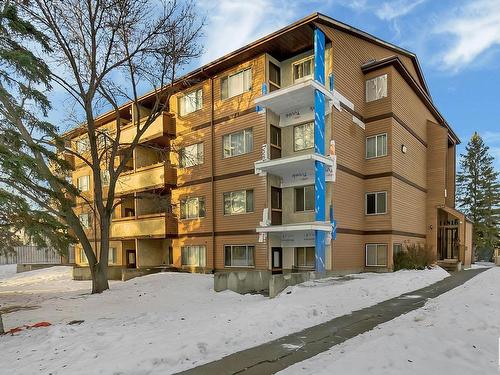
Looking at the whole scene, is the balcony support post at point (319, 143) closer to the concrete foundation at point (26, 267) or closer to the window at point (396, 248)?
the window at point (396, 248)

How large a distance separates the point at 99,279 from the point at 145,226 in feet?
22.3

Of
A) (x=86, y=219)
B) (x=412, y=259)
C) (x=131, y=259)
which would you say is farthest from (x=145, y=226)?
(x=412, y=259)

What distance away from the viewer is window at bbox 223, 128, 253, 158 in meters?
20.6

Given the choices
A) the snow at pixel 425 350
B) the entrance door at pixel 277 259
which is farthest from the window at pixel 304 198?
the snow at pixel 425 350

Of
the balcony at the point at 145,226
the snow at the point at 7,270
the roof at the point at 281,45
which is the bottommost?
the snow at the point at 7,270

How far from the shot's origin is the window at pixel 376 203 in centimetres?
2112

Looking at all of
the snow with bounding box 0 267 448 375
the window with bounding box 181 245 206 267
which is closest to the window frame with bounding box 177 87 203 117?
the window with bounding box 181 245 206 267

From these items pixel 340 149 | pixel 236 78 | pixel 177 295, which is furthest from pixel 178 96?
pixel 177 295

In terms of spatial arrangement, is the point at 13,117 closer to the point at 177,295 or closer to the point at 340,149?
the point at 177,295

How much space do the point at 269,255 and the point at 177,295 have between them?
17.4 ft

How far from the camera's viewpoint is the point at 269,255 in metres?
19.3

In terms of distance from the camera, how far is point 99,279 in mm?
17922

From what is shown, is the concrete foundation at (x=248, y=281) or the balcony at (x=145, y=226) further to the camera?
the balcony at (x=145, y=226)

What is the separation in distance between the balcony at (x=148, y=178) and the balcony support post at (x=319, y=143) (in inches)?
402
